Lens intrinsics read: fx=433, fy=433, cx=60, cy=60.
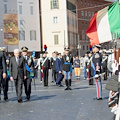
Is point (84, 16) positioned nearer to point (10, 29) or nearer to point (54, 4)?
point (54, 4)

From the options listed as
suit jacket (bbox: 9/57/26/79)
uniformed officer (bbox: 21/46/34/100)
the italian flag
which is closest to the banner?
uniformed officer (bbox: 21/46/34/100)

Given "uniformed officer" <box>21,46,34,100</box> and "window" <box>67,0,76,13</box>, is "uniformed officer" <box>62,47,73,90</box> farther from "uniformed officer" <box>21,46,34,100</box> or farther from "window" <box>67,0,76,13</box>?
"window" <box>67,0,76,13</box>

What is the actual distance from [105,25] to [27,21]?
6035 cm

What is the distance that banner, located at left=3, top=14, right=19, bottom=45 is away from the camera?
7035 cm

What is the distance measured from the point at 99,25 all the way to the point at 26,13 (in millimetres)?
60245

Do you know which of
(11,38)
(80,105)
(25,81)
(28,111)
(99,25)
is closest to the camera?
(28,111)

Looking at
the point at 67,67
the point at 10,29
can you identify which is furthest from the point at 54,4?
the point at 67,67

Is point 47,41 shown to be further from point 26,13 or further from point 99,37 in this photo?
point 99,37

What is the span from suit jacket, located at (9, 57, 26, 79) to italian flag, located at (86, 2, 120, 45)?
2.54m

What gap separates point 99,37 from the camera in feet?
44.9

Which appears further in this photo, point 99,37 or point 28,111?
point 99,37

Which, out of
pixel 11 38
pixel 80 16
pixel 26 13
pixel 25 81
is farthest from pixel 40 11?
pixel 25 81

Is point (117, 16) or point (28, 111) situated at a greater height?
point (117, 16)

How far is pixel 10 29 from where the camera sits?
232ft
